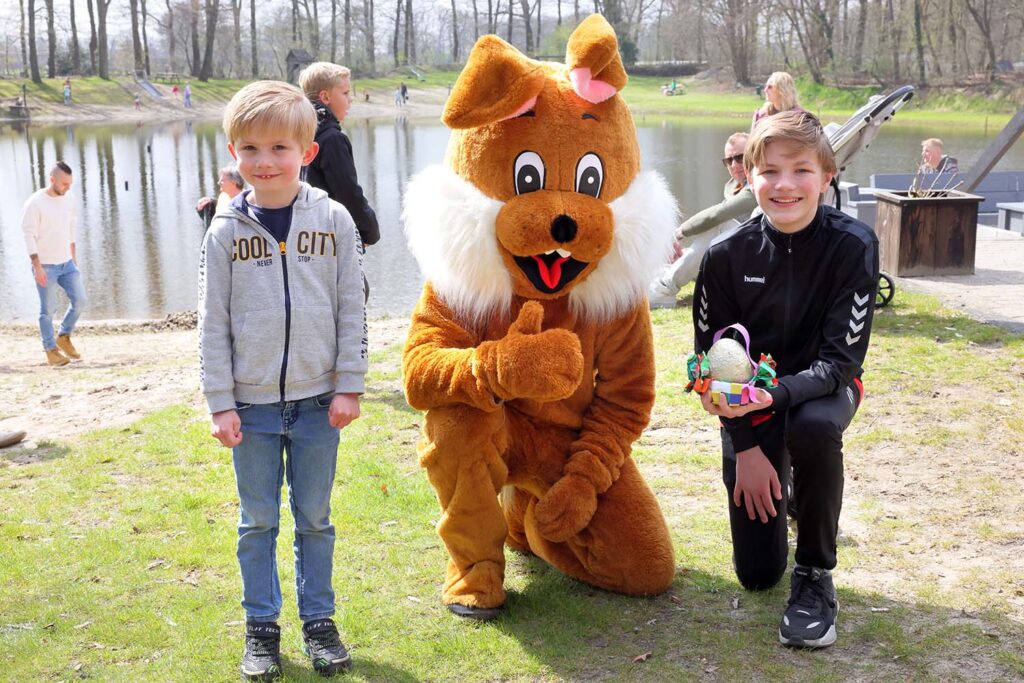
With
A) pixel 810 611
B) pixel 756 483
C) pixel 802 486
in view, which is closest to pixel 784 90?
pixel 756 483

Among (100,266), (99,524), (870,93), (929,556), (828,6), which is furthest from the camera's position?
(828,6)

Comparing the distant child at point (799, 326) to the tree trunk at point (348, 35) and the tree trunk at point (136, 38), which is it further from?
the tree trunk at point (348, 35)

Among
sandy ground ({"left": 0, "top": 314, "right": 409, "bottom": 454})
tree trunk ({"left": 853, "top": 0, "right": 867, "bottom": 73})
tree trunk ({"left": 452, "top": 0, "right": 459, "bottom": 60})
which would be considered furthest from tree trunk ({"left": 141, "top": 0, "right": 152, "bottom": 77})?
sandy ground ({"left": 0, "top": 314, "right": 409, "bottom": 454})

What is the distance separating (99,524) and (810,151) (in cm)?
348

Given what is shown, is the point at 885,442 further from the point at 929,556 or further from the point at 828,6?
the point at 828,6

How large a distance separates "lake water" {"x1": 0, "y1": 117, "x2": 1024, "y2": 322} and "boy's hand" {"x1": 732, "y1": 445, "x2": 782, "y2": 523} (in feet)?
27.5

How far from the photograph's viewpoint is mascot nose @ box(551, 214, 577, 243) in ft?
11.4

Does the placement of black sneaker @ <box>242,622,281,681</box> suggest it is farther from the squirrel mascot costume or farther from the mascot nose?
the mascot nose

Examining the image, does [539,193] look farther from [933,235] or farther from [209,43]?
[209,43]

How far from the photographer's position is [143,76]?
204ft

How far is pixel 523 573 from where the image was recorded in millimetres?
3982

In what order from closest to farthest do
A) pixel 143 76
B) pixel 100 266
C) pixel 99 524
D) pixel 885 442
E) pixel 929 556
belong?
1. pixel 929 556
2. pixel 99 524
3. pixel 885 442
4. pixel 100 266
5. pixel 143 76

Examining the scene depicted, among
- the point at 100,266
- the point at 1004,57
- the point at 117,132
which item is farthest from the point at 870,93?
the point at 100,266

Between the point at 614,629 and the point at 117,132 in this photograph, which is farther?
the point at 117,132
